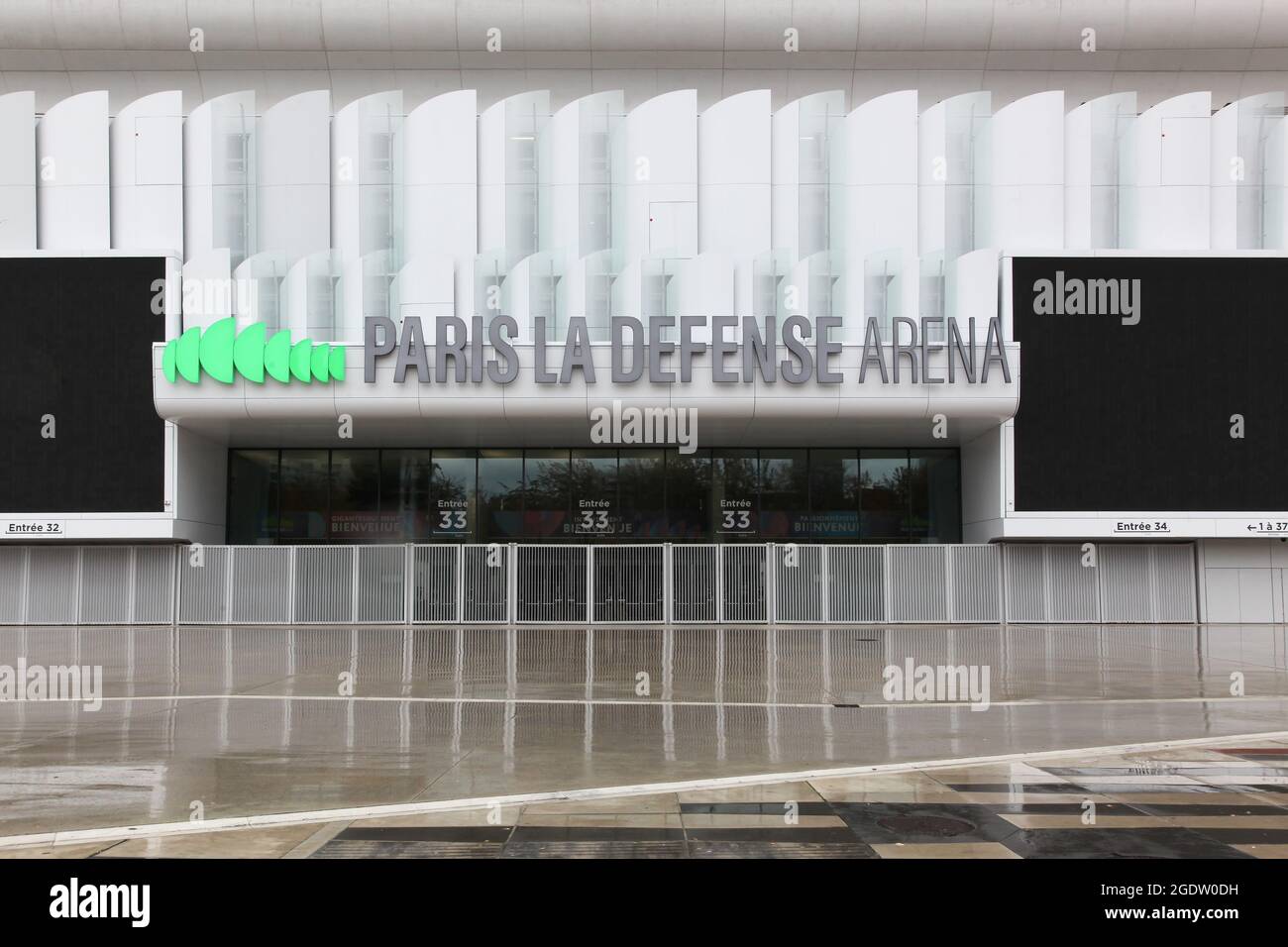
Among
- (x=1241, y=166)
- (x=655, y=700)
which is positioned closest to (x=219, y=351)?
(x=655, y=700)

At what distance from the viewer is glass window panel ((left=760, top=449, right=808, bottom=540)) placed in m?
33.5

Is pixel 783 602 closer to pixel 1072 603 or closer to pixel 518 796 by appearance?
pixel 1072 603

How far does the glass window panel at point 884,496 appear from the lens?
33531 millimetres

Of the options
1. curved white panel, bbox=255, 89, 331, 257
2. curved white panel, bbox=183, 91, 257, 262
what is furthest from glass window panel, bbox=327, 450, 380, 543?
curved white panel, bbox=183, 91, 257, 262

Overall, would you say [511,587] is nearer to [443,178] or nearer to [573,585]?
[573,585]

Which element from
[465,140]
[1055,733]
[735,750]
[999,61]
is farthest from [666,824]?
[999,61]

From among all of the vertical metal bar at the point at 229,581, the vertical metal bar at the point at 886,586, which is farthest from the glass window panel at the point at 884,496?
the vertical metal bar at the point at 229,581

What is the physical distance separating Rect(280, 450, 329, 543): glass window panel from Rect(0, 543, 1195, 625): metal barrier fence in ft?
15.4

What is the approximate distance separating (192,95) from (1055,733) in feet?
100

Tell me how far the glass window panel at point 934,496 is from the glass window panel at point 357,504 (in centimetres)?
1648

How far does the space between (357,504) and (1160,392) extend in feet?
78.2

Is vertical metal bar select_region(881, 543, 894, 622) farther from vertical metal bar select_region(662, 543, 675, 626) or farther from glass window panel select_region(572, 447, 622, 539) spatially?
glass window panel select_region(572, 447, 622, 539)

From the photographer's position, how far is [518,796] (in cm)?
807

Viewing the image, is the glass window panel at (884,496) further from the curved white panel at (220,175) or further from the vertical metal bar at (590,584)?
the curved white panel at (220,175)
